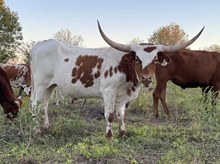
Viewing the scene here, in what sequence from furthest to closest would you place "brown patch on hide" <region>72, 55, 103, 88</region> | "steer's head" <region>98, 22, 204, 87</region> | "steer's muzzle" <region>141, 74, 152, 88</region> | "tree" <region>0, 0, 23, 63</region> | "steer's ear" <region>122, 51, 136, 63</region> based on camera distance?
"tree" <region>0, 0, 23, 63</region> → "brown patch on hide" <region>72, 55, 103, 88</region> → "steer's ear" <region>122, 51, 136, 63</region> → "steer's head" <region>98, 22, 204, 87</region> → "steer's muzzle" <region>141, 74, 152, 88</region>

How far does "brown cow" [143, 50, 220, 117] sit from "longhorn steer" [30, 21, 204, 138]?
302 cm

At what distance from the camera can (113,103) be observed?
23.3 feet

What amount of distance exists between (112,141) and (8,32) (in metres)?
25.5

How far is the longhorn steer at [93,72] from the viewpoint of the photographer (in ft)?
22.7

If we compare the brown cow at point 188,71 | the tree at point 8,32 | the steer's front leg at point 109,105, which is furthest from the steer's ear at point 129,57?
the tree at point 8,32

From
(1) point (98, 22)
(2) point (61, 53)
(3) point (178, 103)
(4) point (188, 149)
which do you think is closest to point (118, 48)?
(1) point (98, 22)

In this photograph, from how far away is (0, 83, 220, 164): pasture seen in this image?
5.28m

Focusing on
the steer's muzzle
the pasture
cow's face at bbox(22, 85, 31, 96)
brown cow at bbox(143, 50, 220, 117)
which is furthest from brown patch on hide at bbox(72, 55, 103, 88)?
cow's face at bbox(22, 85, 31, 96)

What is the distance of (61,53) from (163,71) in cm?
340

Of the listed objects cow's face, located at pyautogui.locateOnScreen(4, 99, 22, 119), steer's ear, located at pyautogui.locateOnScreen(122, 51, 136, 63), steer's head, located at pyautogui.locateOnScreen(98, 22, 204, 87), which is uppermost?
steer's head, located at pyautogui.locateOnScreen(98, 22, 204, 87)

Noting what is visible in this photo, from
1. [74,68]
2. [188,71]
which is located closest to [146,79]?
[74,68]

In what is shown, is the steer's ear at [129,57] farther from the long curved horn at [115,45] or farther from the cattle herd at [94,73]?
the long curved horn at [115,45]

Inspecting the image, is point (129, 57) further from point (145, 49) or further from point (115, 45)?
point (115, 45)

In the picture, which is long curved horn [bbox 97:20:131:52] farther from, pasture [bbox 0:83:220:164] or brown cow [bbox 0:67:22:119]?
brown cow [bbox 0:67:22:119]
